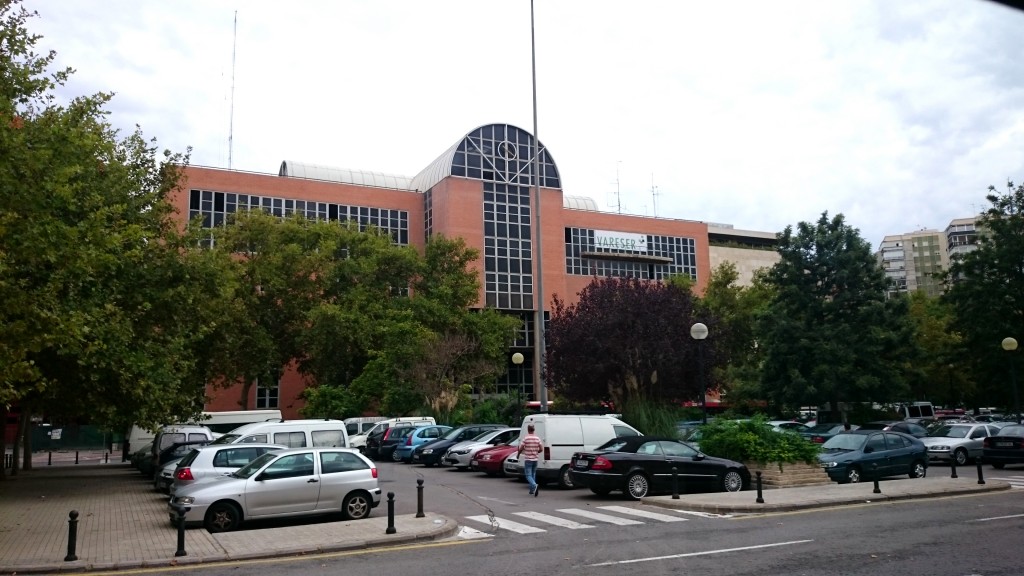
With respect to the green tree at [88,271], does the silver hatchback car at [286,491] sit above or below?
below

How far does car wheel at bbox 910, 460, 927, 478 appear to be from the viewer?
21.2m

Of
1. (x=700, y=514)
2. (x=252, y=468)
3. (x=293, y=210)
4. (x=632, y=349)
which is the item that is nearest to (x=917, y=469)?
(x=700, y=514)

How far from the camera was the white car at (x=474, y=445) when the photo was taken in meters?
26.1

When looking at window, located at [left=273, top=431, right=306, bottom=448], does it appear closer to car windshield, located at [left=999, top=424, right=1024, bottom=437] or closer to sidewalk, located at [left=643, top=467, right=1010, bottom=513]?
sidewalk, located at [left=643, top=467, right=1010, bottom=513]

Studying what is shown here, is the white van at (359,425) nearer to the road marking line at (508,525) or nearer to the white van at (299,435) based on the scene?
the white van at (299,435)

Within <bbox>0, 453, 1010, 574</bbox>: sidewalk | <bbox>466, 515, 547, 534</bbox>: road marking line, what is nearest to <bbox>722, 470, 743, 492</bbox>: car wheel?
<bbox>0, 453, 1010, 574</bbox>: sidewalk

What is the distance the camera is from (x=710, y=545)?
11250 millimetres

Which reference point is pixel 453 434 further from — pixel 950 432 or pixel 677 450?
pixel 950 432

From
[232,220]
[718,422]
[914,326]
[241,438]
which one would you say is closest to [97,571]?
[241,438]

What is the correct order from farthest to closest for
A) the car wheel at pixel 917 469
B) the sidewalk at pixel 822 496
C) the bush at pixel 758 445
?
the car wheel at pixel 917 469
the bush at pixel 758 445
the sidewalk at pixel 822 496

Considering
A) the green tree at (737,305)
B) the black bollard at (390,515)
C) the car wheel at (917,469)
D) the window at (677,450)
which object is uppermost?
the green tree at (737,305)

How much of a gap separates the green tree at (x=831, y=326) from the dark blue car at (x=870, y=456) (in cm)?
1391

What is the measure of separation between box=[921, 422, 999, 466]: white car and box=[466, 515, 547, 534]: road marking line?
61.2 feet

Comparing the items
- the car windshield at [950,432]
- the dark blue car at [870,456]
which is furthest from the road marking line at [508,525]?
the car windshield at [950,432]
